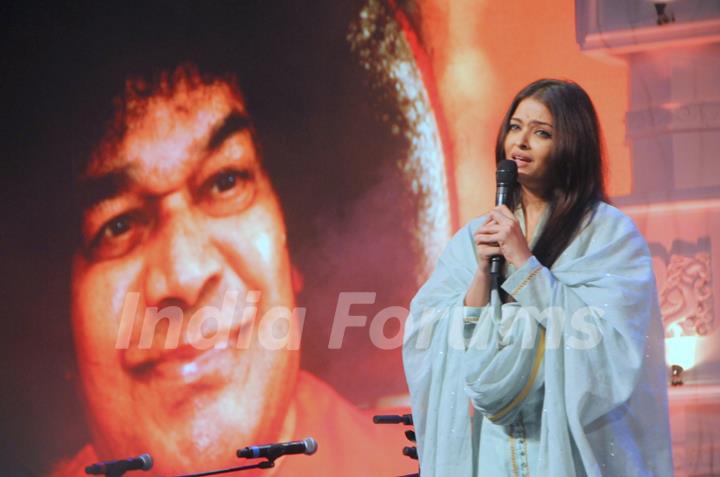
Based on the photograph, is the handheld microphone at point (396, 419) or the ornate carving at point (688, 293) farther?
the ornate carving at point (688, 293)

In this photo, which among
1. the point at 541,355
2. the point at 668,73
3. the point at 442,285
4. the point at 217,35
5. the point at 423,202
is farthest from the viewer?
the point at 217,35

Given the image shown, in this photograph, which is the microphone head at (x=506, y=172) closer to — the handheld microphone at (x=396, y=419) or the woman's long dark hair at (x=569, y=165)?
the woman's long dark hair at (x=569, y=165)

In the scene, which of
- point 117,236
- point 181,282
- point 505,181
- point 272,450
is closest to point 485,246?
point 505,181

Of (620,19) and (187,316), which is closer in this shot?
(620,19)

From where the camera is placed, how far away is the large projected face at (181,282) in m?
4.91

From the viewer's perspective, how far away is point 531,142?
2.16 metres

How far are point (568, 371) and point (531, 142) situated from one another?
0.52m

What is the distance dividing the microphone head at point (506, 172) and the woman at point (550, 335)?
46mm

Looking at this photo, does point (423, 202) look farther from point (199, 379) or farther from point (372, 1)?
point (199, 379)

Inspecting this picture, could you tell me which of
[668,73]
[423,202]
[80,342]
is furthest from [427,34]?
[80,342]

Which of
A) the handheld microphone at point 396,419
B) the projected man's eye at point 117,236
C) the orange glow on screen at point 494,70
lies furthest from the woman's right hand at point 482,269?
the projected man's eye at point 117,236

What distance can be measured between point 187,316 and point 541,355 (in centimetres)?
323

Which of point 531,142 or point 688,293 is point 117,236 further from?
point 531,142

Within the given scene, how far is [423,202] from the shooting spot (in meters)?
4.70
